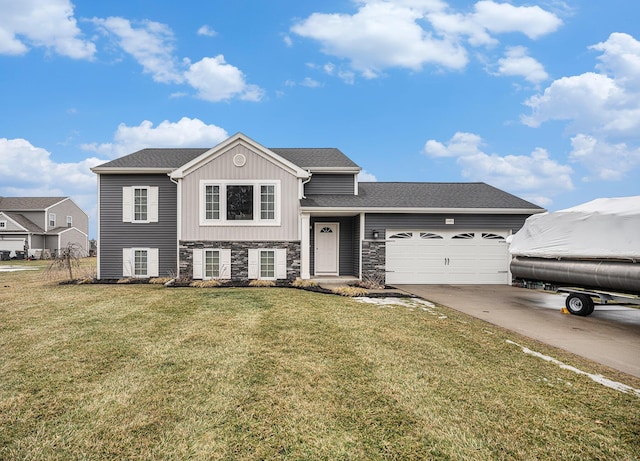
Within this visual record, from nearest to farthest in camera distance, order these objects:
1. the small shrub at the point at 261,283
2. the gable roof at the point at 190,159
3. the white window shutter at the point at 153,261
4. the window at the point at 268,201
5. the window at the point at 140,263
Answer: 1. the small shrub at the point at 261,283
2. the window at the point at 268,201
3. the gable roof at the point at 190,159
4. the white window shutter at the point at 153,261
5. the window at the point at 140,263

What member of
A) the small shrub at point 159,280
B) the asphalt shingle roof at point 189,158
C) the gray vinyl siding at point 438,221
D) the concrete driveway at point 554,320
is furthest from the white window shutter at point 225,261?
the concrete driveway at point 554,320

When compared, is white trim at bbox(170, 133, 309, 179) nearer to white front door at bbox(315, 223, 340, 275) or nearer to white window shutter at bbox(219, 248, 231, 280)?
white front door at bbox(315, 223, 340, 275)

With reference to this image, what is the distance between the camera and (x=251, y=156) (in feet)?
42.6

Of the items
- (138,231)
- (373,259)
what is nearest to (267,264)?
(373,259)

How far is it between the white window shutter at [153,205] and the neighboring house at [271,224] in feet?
0.15

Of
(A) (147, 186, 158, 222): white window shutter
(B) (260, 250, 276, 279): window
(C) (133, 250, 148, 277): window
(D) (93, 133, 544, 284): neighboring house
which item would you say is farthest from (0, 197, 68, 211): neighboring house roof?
(B) (260, 250, 276, 279): window

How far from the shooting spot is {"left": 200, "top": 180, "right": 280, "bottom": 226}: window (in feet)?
42.4

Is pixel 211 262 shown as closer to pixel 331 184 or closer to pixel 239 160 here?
pixel 239 160

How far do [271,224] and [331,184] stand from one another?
3661 mm

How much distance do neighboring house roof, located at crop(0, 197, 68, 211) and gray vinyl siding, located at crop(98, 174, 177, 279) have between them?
87.7ft

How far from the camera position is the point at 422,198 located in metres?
14.0

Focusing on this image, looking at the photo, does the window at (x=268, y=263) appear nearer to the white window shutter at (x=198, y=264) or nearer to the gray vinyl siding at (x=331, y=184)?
the white window shutter at (x=198, y=264)

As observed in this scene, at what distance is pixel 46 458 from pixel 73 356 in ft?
9.04

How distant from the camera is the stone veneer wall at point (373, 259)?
12.9 metres
